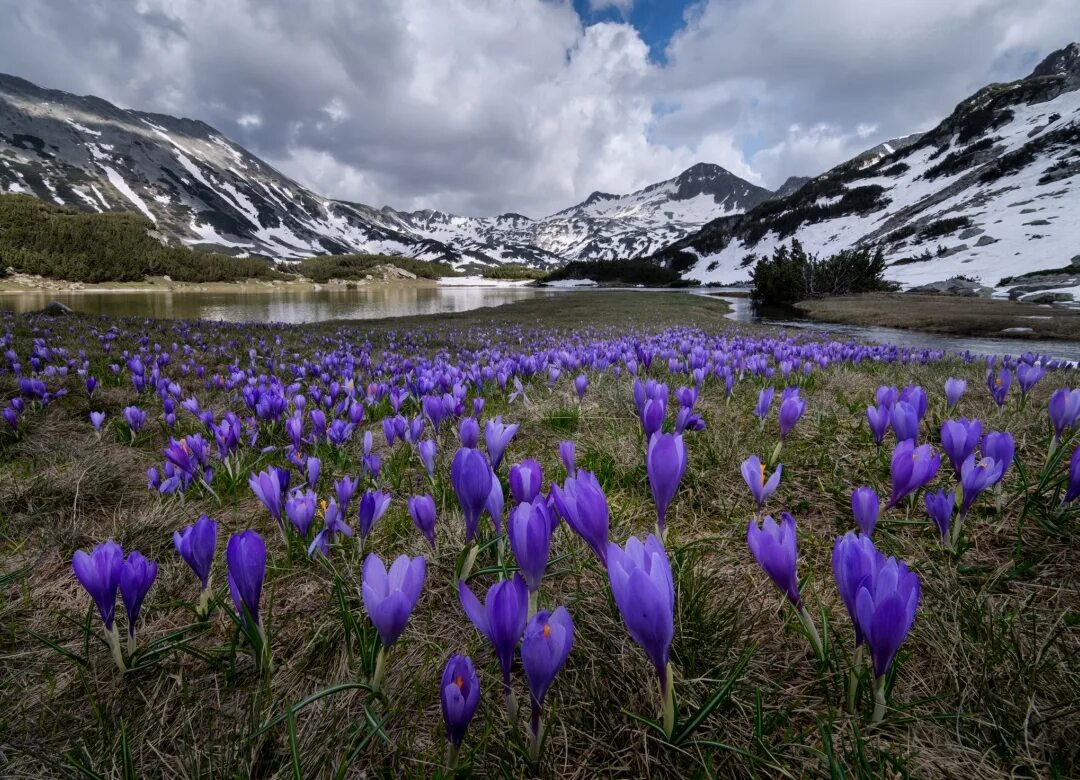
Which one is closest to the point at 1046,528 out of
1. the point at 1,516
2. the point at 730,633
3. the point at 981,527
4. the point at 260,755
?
the point at 981,527

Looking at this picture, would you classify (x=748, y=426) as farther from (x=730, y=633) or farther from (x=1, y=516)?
(x=1, y=516)

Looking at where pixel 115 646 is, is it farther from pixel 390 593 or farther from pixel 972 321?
pixel 972 321

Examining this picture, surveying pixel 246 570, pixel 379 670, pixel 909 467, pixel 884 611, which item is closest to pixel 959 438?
pixel 909 467

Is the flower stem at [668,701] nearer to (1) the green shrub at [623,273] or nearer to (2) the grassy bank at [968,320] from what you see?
(2) the grassy bank at [968,320]

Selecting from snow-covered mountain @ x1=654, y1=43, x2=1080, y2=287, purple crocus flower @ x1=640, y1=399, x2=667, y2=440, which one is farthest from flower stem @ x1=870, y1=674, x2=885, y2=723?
snow-covered mountain @ x1=654, y1=43, x2=1080, y2=287

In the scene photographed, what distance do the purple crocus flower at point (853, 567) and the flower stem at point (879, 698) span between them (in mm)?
86

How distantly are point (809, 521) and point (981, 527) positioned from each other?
0.66 meters

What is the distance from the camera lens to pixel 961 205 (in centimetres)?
8575

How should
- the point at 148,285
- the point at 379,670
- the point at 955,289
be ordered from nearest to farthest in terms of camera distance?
1. the point at 379,670
2. the point at 955,289
3. the point at 148,285

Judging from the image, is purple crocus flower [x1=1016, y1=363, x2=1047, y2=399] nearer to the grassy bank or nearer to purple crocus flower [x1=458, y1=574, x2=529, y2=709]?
purple crocus flower [x1=458, y1=574, x2=529, y2=709]

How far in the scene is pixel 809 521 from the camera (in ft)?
7.90

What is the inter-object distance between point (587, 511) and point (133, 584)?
1.35 meters

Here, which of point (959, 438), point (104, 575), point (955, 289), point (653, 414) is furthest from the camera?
point (955, 289)

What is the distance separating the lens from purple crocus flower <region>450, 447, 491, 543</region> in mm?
1552
